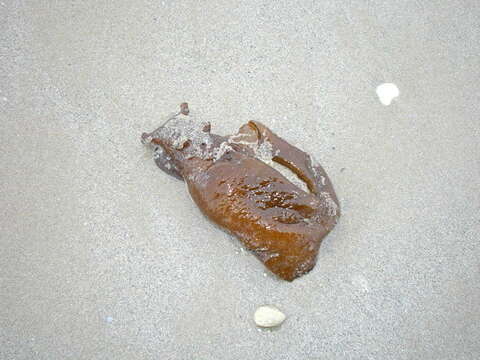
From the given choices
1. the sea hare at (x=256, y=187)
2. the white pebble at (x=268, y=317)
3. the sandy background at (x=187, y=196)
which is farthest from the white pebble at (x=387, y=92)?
the white pebble at (x=268, y=317)

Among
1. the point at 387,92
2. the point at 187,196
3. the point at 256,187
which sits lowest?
the point at 187,196

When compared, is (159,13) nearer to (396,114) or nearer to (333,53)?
(333,53)

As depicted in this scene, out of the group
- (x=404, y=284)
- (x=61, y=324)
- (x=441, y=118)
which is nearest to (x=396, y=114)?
(x=441, y=118)

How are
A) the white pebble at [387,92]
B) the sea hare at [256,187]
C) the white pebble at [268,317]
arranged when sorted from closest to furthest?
the sea hare at [256,187], the white pebble at [268,317], the white pebble at [387,92]

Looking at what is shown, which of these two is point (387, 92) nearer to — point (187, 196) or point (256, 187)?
point (256, 187)

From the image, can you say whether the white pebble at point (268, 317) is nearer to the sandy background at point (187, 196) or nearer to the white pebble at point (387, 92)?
the sandy background at point (187, 196)

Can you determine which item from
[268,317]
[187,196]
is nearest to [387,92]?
[187,196]
